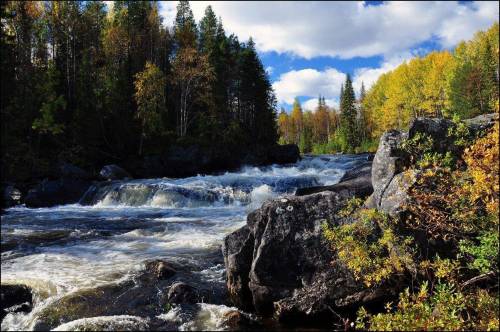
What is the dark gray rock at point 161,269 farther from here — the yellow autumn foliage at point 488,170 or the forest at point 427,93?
the forest at point 427,93

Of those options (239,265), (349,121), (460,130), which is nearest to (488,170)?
(460,130)

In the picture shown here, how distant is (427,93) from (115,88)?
48709 mm

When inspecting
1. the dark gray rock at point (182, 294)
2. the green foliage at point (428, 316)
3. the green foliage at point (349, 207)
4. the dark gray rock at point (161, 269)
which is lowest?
the dark gray rock at point (182, 294)

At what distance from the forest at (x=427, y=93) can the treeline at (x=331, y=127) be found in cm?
19

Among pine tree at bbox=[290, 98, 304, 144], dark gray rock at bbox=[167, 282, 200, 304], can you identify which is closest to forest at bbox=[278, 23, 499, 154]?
pine tree at bbox=[290, 98, 304, 144]

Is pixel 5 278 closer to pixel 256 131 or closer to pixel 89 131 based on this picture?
pixel 89 131

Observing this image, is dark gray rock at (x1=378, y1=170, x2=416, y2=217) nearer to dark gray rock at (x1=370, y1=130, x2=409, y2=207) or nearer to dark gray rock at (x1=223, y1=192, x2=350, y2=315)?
dark gray rock at (x1=370, y1=130, x2=409, y2=207)

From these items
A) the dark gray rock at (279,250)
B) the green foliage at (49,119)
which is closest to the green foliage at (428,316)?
the dark gray rock at (279,250)

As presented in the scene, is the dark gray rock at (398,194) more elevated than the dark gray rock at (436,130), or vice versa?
the dark gray rock at (436,130)

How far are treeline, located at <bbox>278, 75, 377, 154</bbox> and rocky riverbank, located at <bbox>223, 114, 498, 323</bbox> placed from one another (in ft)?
212

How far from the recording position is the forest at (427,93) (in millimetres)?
52656

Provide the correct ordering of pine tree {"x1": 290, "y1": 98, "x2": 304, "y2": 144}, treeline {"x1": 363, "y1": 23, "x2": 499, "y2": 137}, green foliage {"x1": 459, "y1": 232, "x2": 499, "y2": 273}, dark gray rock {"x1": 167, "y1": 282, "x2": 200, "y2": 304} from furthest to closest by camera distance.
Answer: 1. pine tree {"x1": 290, "y1": 98, "x2": 304, "y2": 144}
2. treeline {"x1": 363, "y1": 23, "x2": 499, "y2": 137}
3. dark gray rock {"x1": 167, "y1": 282, "x2": 200, "y2": 304}
4. green foliage {"x1": 459, "y1": 232, "x2": 499, "y2": 273}

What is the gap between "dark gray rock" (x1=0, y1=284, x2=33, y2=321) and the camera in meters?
8.45

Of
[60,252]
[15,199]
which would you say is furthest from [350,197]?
[15,199]
